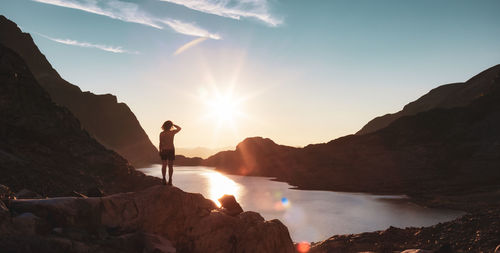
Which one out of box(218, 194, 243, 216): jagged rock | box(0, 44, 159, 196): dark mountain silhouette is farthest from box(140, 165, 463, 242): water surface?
box(218, 194, 243, 216): jagged rock

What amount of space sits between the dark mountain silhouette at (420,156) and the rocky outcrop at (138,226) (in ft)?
303

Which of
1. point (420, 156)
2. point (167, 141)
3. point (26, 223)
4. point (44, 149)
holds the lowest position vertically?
point (26, 223)

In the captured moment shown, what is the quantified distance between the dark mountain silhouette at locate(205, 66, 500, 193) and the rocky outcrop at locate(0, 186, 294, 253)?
92.5 meters

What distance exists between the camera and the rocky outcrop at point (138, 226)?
921cm

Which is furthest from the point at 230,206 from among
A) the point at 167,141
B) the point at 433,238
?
the point at 433,238

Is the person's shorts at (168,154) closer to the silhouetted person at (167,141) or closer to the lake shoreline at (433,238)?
the silhouetted person at (167,141)

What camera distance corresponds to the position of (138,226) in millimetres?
12461

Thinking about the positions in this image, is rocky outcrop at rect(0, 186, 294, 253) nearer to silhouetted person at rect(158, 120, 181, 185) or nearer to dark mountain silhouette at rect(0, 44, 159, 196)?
silhouetted person at rect(158, 120, 181, 185)

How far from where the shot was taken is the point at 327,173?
132 meters

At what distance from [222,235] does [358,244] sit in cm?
1977

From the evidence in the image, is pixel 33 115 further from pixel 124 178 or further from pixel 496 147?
pixel 496 147

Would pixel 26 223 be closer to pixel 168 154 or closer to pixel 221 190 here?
pixel 168 154

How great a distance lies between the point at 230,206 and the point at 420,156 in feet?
385

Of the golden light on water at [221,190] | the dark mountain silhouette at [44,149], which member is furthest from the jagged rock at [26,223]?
the golden light on water at [221,190]
